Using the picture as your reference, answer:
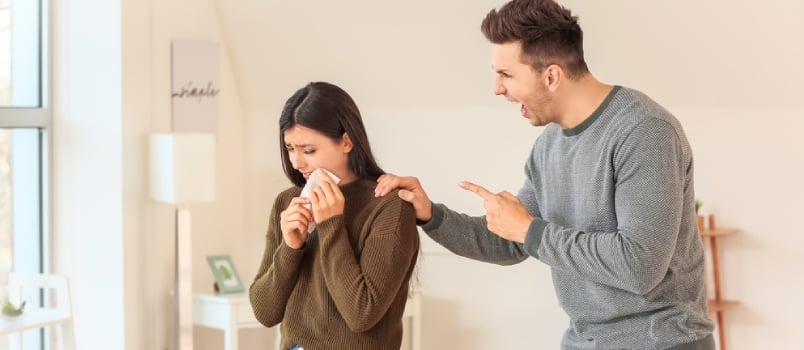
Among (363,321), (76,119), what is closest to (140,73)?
(76,119)

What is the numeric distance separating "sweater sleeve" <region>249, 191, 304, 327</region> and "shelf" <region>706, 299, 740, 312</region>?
2.36 metres

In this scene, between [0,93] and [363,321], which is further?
[0,93]

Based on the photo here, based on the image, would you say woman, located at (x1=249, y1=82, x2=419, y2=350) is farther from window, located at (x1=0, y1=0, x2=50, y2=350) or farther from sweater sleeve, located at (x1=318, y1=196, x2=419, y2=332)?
window, located at (x1=0, y1=0, x2=50, y2=350)

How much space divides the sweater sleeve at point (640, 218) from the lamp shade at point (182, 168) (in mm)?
2115

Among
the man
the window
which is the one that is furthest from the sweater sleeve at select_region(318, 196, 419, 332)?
the window

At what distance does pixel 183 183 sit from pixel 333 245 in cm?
187

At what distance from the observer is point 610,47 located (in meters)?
4.06

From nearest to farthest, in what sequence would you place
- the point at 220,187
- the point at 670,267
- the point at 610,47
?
the point at 670,267, the point at 610,47, the point at 220,187

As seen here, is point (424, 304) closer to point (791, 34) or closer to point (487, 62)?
point (487, 62)

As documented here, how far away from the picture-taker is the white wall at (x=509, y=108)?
13.0 feet

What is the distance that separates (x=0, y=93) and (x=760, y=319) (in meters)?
2.98

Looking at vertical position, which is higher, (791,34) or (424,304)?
(791,34)

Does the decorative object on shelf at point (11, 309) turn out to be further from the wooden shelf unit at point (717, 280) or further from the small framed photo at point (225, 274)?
the wooden shelf unit at point (717, 280)

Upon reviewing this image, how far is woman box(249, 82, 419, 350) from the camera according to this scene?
2020 mm
